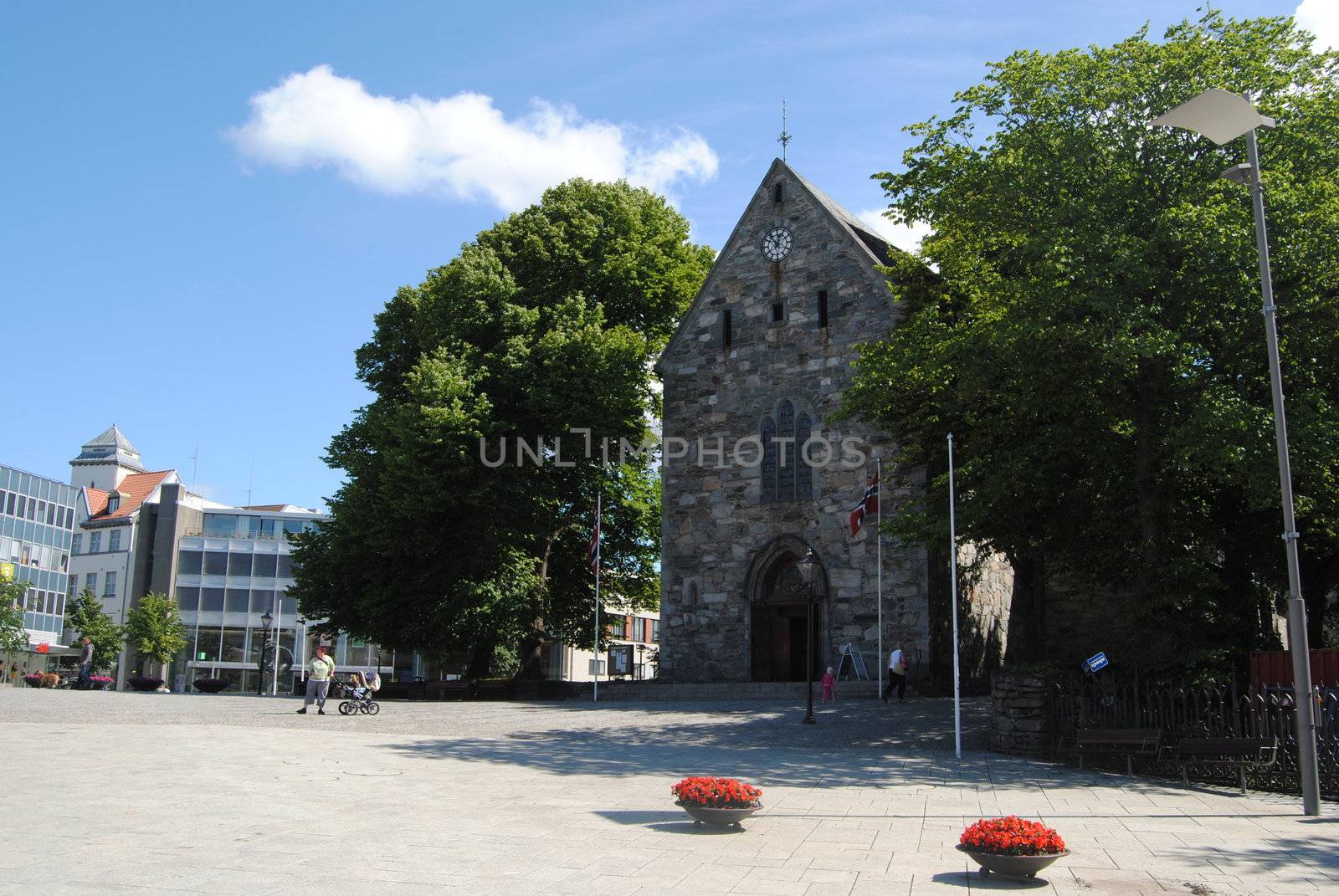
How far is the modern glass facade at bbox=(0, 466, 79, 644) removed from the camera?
261ft

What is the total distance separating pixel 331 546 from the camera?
37.1 meters

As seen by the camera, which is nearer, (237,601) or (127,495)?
(237,601)

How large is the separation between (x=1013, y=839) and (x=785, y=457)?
26.7 m

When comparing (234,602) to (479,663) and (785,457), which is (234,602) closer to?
(479,663)

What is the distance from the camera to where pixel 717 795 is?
434 inches

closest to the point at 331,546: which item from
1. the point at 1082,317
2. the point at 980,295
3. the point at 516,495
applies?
the point at 516,495

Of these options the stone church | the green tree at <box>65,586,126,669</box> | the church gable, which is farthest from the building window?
the green tree at <box>65,586,126,669</box>

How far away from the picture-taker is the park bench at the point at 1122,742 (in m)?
16.3

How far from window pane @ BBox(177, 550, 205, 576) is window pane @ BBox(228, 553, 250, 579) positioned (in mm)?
2126

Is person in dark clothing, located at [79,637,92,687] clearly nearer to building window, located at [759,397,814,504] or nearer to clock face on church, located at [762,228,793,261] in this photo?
building window, located at [759,397,814,504]

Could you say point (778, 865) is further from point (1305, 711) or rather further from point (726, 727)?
point (726, 727)

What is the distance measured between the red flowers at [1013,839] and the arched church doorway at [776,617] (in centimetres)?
2572

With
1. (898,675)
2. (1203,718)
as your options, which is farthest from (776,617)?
(1203,718)

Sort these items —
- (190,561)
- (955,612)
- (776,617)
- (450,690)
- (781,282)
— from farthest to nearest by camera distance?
(190,561) < (781,282) < (776,617) < (450,690) < (955,612)
